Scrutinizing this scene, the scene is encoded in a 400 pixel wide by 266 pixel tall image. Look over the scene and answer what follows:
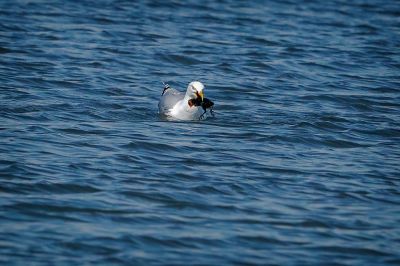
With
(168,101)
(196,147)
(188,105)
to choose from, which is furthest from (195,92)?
(196,147)

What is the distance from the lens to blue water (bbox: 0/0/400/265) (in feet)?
24.1

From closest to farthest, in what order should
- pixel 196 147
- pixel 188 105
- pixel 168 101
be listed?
pixel 196 147
pixel 188 105
pixel 168 101

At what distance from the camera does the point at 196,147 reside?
1049cm

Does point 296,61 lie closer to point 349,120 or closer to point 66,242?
point 349,120

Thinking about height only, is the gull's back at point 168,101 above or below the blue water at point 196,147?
above

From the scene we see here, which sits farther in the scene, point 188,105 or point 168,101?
point 168,101

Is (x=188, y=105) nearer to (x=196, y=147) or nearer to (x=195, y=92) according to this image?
(x=195, y=92)

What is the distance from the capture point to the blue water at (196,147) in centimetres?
734

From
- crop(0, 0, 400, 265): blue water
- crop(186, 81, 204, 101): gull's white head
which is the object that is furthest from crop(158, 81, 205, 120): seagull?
crop(0, 0, 400, 265): blue water

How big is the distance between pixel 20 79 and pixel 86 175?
223 inches

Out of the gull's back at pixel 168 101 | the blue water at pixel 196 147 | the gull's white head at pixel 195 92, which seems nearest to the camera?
the blue water at pixel 196 147

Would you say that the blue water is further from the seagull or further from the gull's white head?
the gull's white head

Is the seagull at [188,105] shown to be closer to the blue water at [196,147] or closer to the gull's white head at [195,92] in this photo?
the gull's white head at [195,92]

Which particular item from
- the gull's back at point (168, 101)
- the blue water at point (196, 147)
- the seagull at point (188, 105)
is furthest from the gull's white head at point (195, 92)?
the blue water at point (196, 147)
